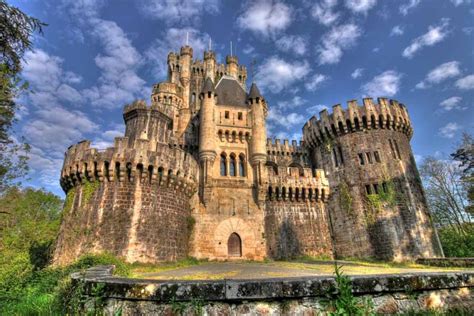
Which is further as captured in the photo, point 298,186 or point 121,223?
point 298,186

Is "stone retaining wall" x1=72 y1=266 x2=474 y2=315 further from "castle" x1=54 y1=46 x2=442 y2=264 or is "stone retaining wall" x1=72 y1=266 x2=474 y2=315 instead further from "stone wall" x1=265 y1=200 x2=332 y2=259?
"stone wall" x1=265 y1=200 x2=332 y2=259

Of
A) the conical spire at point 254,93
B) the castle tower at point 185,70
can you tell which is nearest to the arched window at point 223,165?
the conical spire at point 254,93

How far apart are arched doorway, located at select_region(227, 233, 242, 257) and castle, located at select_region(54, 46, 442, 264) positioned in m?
0.08

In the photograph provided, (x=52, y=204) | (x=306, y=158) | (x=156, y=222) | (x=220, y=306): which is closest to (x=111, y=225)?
(x=156, y=222)

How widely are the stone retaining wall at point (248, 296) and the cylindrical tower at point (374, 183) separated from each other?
18.7 m

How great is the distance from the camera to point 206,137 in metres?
22.7

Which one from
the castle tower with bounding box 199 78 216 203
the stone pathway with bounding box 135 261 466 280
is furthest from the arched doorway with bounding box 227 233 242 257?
the stone pathway with bounding box 135 261 466 280

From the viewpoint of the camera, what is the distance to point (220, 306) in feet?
13.9

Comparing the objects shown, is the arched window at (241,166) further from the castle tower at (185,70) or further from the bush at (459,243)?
the bush at (459,243)

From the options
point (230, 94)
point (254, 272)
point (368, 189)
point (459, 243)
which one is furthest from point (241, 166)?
point (459, 243)

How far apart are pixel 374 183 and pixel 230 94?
16.3 meters

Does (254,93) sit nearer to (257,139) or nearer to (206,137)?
(257,139)

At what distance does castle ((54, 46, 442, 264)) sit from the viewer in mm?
16938

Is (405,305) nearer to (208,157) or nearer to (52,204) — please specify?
(208,157)
